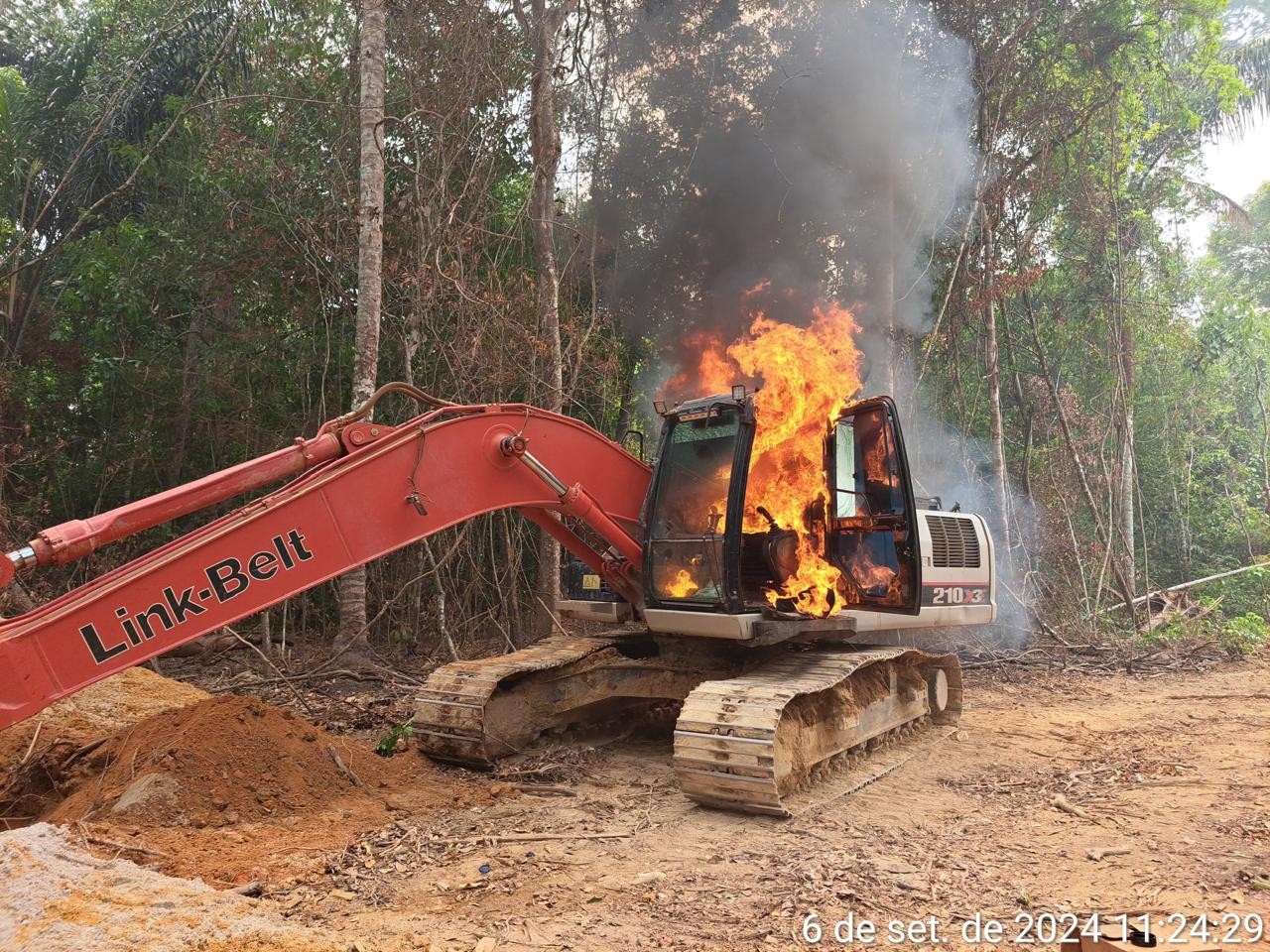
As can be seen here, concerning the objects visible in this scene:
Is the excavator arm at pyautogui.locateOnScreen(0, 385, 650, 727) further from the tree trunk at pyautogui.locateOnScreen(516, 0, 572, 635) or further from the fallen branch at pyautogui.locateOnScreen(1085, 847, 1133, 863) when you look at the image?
the tree trunk at pyautogui.locateOnScreen(516, 0, 572, 635)

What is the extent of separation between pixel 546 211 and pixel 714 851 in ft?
26.3

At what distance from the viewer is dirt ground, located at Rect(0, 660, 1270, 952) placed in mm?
3635

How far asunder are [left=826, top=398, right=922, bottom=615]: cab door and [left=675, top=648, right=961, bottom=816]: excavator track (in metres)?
0.49

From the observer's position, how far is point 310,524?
4406 mm

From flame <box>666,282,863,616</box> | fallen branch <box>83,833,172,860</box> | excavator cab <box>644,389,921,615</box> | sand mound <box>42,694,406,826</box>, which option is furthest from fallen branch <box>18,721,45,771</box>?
flame <box>666,282,863,616</box>

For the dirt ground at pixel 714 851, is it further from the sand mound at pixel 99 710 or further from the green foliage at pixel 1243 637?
the green foliage at pixel 1243 637

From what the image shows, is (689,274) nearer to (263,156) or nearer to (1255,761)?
(263,156)

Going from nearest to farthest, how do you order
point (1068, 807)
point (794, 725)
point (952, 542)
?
point (1068, 807) < point (794, 725) < point (952, 542)

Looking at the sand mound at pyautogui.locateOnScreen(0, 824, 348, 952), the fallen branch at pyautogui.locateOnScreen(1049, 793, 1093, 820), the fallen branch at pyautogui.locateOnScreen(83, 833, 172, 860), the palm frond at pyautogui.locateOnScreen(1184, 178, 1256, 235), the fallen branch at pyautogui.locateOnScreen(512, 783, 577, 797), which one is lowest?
the fallen branch at pyautogui.locateOnScreen(1049, 793, 1093, 820)

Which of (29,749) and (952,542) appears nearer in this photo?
(29,749)

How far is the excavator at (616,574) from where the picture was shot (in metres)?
3.89

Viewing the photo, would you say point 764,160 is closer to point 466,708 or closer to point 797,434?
point 797,434

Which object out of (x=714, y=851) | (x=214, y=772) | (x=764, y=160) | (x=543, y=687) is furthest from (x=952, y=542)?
(x=214, y=772)

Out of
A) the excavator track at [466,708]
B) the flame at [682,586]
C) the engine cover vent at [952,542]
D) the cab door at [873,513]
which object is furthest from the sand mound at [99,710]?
the engine cover vent at [952,542]
